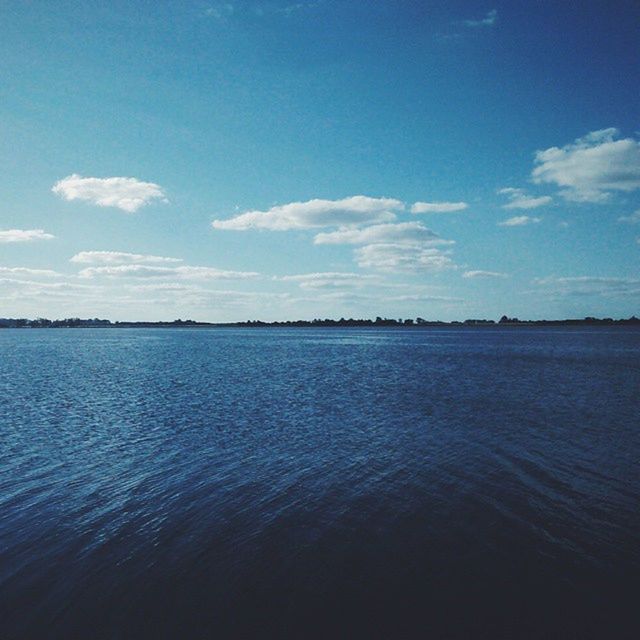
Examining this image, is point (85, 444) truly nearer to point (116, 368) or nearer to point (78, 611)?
point (78, 611)

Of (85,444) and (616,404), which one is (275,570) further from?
(616,404)

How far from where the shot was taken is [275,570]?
12.3 m

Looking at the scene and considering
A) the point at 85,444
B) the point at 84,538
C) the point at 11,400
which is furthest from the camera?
the point at 11,400

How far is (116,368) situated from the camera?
6638 cm

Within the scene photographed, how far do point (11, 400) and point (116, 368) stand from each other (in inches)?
1120

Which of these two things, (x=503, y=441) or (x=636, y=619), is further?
(x=503, y=441)

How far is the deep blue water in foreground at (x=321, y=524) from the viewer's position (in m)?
10.5

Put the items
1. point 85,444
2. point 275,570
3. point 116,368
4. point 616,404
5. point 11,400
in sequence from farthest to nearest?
1. point 116,368
2. point 11,400
3. point 616,404
4. point 85,444
5. point 275,570

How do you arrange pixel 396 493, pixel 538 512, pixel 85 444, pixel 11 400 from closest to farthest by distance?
pixel 538 512
pixel 396 493
pixel 85 444
pixel 11 400

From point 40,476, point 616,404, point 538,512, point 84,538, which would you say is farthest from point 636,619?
point 616,404

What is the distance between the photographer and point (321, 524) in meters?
14.9

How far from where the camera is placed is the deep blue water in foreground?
34.4 ft

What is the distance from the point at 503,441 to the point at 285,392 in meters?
23.3

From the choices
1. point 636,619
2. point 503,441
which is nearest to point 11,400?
point 503,441
